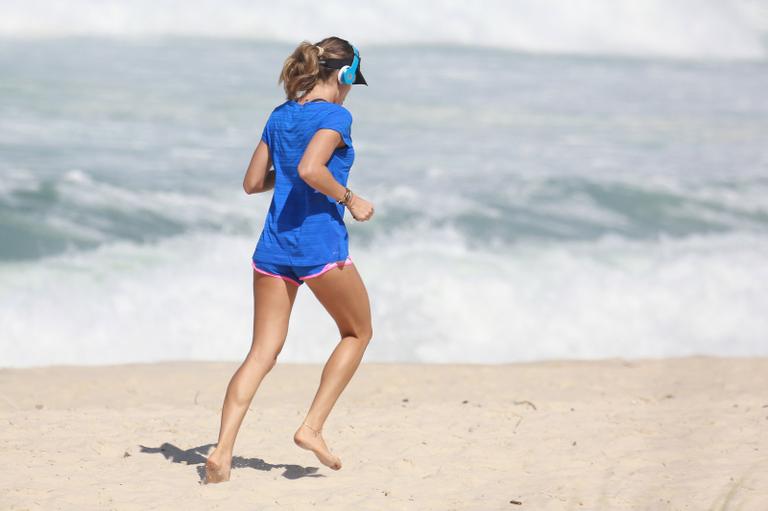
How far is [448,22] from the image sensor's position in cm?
3469

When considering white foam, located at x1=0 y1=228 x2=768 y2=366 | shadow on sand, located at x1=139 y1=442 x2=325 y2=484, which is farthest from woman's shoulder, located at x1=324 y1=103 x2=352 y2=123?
white foam, located at x1=0 y1=228 x2=768 y2=366

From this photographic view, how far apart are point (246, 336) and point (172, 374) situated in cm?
216

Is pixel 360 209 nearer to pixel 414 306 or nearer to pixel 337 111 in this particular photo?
pixel 337 111

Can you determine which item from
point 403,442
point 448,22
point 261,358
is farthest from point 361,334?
point 448,22

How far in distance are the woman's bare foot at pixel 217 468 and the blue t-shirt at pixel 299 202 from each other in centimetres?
81

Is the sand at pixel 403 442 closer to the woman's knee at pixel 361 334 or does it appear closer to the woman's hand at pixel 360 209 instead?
the woman's knee at pixel 361 334

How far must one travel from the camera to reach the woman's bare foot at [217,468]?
461 cm

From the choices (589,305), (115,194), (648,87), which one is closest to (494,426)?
(589,305)

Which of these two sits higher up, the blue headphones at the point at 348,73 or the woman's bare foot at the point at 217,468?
the blue headphones at the point at 348,73

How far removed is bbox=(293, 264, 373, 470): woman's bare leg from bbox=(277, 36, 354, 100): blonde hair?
2.34 feet

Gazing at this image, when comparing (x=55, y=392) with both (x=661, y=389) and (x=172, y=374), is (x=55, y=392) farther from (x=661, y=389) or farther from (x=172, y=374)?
(x=661, y=389)

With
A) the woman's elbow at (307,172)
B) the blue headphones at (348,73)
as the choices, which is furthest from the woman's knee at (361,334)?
the blue headphones at (348,73)

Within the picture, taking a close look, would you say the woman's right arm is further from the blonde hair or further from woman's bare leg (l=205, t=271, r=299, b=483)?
woman's bare leg (l=205, t=271, r=299, b=483)

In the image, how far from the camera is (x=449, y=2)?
1462 inches
